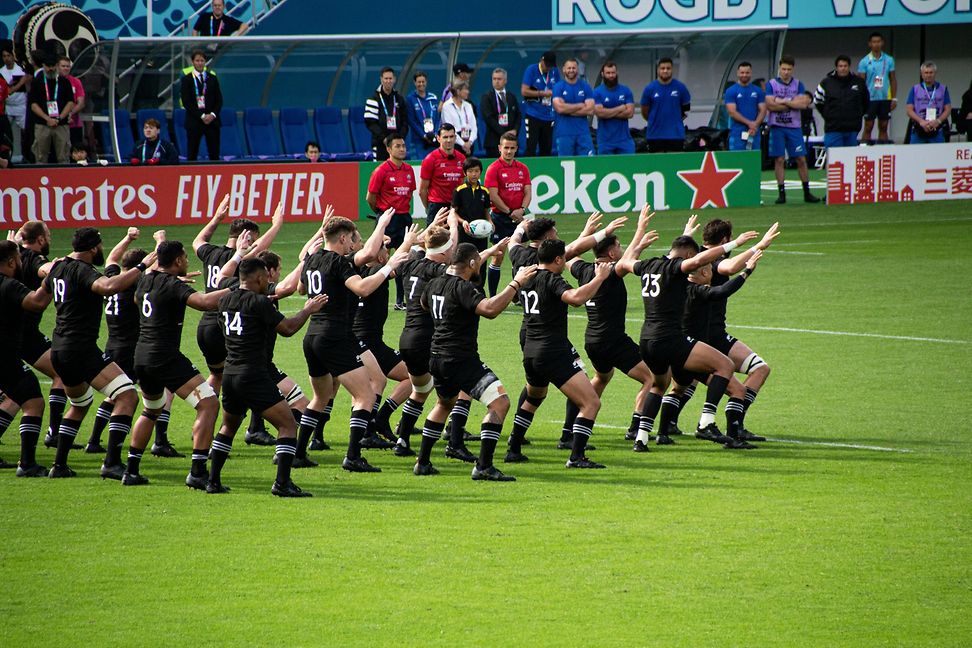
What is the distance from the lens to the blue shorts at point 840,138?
29156mm

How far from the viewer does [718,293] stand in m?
12.2

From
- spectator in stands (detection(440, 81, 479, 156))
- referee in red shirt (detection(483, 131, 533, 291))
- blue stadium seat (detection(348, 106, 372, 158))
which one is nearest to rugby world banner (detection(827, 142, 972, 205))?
spectator in stands (detection(440, 81, 479, 156))

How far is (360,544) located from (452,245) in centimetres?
362

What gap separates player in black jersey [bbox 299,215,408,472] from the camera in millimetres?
11469

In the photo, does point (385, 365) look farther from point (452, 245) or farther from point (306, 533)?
point (306, 533)

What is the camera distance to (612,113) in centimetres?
2789

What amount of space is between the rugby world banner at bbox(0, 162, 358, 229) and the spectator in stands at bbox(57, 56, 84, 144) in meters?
2.32

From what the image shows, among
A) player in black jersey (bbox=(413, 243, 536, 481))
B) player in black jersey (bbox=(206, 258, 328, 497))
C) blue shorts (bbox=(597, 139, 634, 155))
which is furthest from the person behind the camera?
blue shorts (bbox=(597, 139, 634, 155))

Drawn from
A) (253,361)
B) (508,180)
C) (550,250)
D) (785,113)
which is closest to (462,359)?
(550,250)

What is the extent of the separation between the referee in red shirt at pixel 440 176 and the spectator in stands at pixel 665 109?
853 cm

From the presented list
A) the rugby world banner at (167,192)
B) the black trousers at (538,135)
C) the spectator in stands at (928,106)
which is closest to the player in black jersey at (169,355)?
the rugby world banner at (167,192)

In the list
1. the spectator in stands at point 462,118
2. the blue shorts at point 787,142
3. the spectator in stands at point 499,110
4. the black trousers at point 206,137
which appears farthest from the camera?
the blue shorts at point 787,142

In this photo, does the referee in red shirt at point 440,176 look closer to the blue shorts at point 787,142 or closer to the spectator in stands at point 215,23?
the blue shorts at point 787,142

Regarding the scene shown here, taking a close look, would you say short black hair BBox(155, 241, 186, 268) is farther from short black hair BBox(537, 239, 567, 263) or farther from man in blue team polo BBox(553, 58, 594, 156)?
man in blue team polo BBox(553, 58, 594, 156)
